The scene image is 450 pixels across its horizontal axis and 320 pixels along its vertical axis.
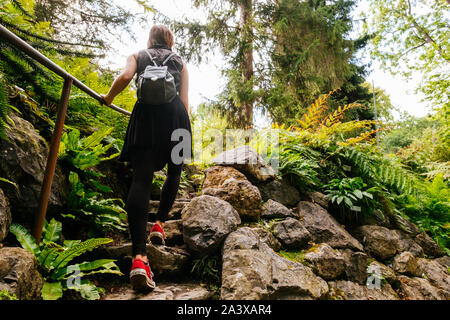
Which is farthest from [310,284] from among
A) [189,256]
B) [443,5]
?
[443,5]

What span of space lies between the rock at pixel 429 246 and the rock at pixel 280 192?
2.24 m

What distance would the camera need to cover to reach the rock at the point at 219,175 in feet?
10.1

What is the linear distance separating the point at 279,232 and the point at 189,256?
107 centimetres

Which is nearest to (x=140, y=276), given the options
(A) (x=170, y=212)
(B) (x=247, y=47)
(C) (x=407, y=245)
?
(A) (x=170, y=212)

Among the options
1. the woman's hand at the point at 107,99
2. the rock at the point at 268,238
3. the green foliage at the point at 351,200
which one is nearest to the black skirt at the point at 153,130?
the woman's hand at the point at 107,99

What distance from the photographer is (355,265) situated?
2.69 metres

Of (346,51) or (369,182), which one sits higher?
(346,51)

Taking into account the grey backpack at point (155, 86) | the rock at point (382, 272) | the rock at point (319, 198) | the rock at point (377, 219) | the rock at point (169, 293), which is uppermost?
the grey backpack at point (155, 86)

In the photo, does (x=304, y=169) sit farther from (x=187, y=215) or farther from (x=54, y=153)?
(x=54, y=153)

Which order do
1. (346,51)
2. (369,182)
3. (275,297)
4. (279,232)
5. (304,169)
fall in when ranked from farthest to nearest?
(346,51), (369,182), (304,169), (279,232), (275,297)

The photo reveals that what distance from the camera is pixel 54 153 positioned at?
1.61 metres

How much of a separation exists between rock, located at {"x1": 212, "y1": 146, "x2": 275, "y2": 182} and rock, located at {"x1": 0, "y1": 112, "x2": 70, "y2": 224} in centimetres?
206

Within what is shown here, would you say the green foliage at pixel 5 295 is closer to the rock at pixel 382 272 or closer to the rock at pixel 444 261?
the rock at pixel 382 272

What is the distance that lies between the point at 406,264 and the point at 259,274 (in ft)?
7.81
